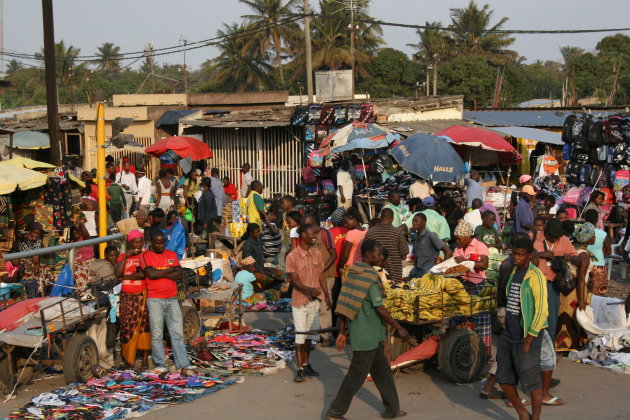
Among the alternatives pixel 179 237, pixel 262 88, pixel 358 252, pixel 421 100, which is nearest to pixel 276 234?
pixel 179 237

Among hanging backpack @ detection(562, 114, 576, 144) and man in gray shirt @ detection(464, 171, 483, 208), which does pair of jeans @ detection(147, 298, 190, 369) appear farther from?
hanging backpack @ detection(562, 114, 576, 144)

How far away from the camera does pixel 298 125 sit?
21906 millimetres

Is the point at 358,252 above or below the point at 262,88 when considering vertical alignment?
below

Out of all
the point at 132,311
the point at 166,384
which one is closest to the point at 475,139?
the point at 132,311

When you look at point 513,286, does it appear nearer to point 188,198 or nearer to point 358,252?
point 358,252

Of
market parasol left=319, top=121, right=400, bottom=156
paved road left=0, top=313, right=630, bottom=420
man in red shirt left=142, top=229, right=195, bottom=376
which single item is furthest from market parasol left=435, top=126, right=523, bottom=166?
man in red shirt left=142, top=229, right=195, bottom=376

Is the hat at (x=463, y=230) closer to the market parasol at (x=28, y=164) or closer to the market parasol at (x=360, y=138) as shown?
the market parasol at (x=360, y=138)

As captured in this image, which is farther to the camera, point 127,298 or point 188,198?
point 188,198

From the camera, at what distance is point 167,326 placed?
8.80m

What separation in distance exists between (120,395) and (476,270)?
4072mm

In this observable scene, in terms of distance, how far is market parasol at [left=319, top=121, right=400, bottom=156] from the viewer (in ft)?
57.8

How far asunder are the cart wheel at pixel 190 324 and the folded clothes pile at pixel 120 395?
103 cm

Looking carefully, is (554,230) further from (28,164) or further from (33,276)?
(28,164)

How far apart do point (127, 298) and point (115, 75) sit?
333 feet
